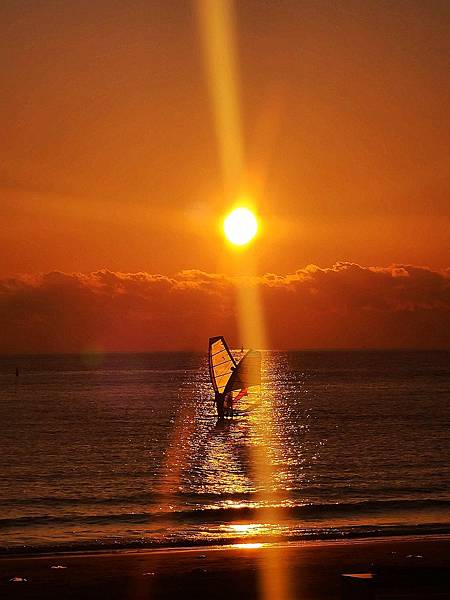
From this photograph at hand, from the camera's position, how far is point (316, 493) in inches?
1796

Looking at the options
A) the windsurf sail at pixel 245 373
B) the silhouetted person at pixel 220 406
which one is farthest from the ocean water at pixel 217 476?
the windsurf sail at pixel 245 373

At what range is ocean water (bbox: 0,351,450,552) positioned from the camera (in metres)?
34.8

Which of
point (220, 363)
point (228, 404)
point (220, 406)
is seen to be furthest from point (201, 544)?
point (228, 404)

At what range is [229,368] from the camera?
10181cm

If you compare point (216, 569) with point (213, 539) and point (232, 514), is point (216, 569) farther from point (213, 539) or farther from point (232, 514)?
point (232, 514)

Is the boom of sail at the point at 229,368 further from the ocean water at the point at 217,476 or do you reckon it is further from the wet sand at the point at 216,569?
the wet sand at the point at 216,569

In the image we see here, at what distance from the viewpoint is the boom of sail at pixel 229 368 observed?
317ft

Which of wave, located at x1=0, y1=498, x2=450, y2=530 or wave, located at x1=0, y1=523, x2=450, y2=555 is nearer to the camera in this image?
wave, located at x1=0, y1=523, x2=450, y2=555

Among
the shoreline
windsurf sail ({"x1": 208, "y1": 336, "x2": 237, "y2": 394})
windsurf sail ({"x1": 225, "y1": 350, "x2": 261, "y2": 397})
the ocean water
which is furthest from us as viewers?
windsurf sail ({"x1": 225, "y1": 350, "x2": 261, "y2": 397})

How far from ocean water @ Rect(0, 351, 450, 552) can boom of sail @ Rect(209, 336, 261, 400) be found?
4608 millimetres

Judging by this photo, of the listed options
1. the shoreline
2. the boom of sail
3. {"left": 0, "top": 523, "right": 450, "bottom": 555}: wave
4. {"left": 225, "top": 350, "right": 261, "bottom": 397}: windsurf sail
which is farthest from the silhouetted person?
the shoreline

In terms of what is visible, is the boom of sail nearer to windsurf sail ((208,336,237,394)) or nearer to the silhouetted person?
windsurf sail ((208,336,237,394))

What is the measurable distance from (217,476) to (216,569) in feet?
97.1

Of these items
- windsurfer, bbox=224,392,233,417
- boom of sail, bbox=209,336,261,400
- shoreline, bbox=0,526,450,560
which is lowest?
shoreline, bbox=0,526,450,560
